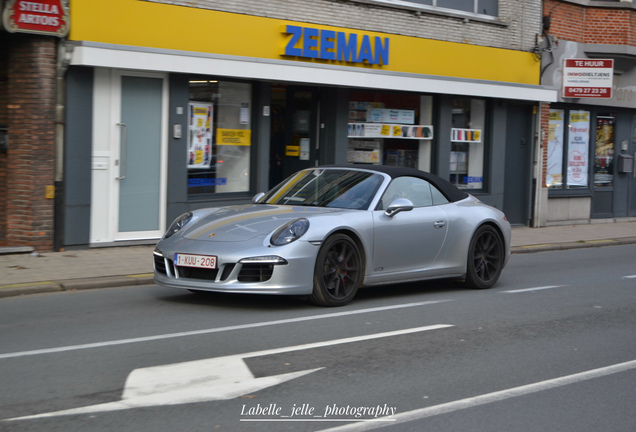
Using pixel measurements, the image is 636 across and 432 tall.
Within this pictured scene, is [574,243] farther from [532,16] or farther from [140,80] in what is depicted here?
[140,80]

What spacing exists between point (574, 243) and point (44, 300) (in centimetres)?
1095

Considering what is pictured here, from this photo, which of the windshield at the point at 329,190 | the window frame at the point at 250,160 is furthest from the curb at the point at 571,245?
the windshield at the point at 329,190

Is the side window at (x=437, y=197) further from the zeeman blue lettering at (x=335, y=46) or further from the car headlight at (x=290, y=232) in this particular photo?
the zeeman blue lettering at (x=335, y=46)

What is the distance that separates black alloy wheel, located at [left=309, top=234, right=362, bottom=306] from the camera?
7.96m

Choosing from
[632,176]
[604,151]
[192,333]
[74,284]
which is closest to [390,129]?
[604,151]

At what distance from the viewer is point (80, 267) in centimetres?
1066

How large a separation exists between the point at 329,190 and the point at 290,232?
1307 mm

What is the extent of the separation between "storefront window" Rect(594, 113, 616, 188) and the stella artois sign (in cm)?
1432

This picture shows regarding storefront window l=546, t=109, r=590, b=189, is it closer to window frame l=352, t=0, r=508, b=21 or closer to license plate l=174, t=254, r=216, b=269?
window frame l=352, t=0, r=508, b=21

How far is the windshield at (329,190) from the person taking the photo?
345 inches

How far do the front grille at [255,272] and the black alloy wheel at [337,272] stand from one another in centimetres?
51

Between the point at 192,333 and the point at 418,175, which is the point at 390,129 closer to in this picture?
the point at 418,175

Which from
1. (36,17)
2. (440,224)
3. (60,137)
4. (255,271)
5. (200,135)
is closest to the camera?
(255,271)

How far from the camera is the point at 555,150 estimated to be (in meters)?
20.5
